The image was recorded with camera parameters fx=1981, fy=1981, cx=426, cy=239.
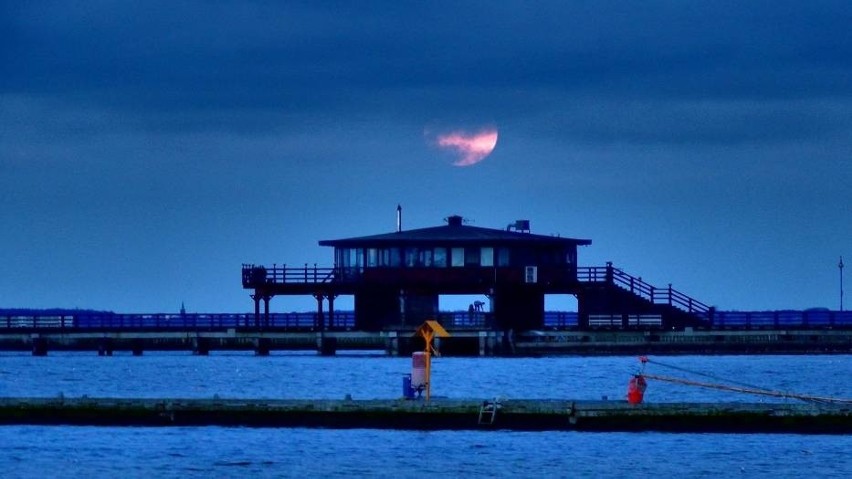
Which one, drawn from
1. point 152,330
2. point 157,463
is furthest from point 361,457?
point 152,330

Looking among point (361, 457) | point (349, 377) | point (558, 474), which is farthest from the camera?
point (349, 377)

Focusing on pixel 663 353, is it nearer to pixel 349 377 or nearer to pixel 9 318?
pixel 349 377

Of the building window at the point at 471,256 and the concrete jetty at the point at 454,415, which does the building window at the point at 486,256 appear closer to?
the building window at the point at 471,256

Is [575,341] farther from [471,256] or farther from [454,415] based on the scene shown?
[454,415]

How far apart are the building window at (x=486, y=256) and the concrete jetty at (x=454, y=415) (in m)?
50.9

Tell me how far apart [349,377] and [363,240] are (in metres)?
17.4

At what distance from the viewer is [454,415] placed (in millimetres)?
50750

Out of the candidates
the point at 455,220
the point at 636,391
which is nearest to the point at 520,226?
the point at 455,220

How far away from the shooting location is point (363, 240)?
10444cm

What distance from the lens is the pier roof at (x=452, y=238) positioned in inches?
4060

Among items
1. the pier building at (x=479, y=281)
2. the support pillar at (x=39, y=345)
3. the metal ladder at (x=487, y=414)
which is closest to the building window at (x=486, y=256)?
the pier building at (x=479, y=281)

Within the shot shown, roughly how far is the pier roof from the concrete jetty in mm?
50494

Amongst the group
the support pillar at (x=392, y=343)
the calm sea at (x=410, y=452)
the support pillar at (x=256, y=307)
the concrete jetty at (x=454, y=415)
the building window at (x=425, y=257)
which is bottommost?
the calm sea at (x=410, y=452)

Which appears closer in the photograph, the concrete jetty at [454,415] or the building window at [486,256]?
the concrete jetty at [454,415]
